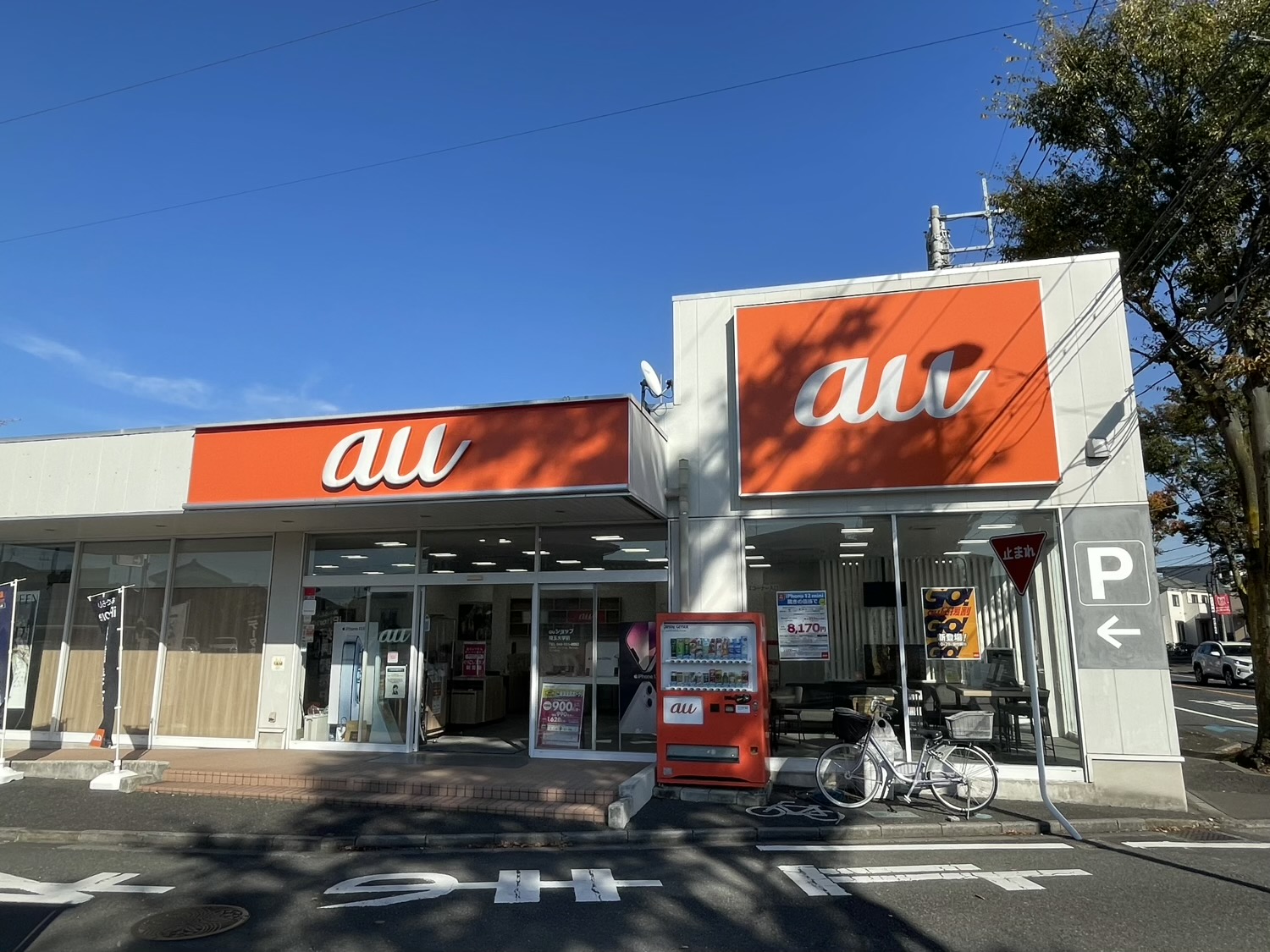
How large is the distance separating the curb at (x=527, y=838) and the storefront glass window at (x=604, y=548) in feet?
12.9

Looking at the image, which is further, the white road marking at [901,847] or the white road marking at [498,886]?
the white road marking at [901,847]

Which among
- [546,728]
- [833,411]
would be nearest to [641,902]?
[546,728]

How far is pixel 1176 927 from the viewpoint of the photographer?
518cm

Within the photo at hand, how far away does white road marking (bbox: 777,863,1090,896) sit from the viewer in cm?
604

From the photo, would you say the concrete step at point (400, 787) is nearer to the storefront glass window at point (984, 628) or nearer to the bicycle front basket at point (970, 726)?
the bicycle front basket at point (970, 726)

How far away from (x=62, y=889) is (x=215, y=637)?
6.73 meters

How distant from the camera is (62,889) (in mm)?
6055

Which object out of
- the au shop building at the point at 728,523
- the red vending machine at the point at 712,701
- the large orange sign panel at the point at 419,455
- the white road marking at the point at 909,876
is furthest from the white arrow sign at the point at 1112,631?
the large orange sign panel at the point at 419,455

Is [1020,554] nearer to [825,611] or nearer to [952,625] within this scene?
[952,625]

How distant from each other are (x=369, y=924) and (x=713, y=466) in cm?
696

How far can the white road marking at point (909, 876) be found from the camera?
6.04 m

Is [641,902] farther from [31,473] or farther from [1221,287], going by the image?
[1221,287]

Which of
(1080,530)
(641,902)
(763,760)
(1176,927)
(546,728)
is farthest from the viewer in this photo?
(546,728)

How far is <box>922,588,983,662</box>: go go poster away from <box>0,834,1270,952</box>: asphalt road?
3120mm
